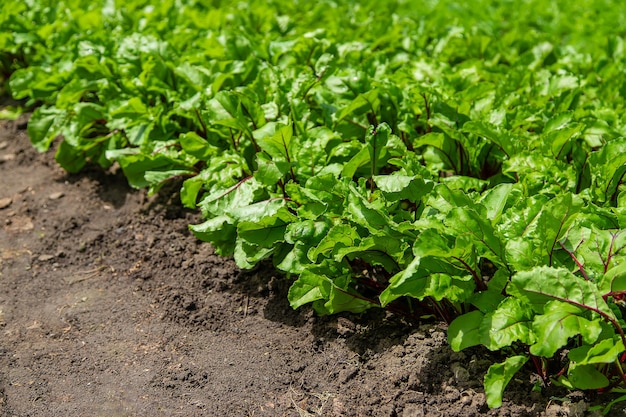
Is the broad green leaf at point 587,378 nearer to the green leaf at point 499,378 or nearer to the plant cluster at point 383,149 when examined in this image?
the plant cluster at point 383,149

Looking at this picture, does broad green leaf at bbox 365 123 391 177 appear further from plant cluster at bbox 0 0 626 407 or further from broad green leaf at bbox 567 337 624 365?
broad green leaf at bbox 567 337 624 365

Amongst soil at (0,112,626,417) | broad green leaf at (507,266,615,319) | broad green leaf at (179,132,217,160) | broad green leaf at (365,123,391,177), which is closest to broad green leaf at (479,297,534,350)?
broad green leaf at (507,266,615,319)

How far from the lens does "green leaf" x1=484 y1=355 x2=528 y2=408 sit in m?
2.48

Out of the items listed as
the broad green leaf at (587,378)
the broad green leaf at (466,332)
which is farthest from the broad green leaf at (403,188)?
the broad green leaf at (587,378)

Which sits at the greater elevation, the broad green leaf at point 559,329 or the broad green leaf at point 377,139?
the broad green leaf at point 377,139

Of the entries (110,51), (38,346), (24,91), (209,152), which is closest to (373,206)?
(209,152)

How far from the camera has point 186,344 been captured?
3.27 metres

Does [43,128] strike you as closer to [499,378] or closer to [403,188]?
[403,188]

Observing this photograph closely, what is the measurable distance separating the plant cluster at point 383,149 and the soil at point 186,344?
0.57 ft

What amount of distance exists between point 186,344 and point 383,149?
1225mm

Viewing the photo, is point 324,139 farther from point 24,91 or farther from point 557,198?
point 24,91

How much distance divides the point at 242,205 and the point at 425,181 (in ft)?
2.81

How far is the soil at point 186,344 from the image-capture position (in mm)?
2857

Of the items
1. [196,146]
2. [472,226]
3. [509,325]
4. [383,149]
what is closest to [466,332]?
[509,325]
